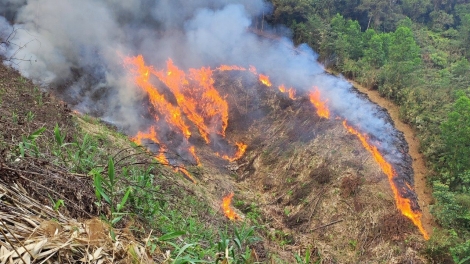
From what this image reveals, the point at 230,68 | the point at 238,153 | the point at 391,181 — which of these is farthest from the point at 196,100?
the point at 391,181

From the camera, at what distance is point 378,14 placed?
32.1 meters

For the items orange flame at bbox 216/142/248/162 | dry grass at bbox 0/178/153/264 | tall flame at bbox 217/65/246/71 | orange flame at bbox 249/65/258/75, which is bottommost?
orange flame at bbox 216/142/248/162

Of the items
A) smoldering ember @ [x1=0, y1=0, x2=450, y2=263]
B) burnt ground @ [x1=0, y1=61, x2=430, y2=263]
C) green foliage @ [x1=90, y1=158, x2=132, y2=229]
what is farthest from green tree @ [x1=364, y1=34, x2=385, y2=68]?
green foliage @ [x1=90, y1=158, x2=132, y2=229]

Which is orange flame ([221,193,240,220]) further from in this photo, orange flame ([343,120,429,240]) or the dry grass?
the dry grass

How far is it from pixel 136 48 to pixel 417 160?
18872mm

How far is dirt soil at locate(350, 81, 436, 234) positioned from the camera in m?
11.7

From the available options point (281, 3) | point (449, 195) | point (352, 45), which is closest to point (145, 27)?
point (281, 3)

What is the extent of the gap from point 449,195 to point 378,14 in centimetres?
2639

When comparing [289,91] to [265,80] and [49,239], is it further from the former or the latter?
[49,239]

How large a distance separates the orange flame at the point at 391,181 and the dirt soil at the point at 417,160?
28 cm

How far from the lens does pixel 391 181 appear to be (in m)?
12.7

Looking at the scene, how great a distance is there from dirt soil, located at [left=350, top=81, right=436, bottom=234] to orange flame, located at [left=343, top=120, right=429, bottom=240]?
0.28m

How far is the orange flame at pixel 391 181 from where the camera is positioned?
11273mm

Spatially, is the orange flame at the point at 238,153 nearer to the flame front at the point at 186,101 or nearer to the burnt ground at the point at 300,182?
the flame front at the point at 186,101
